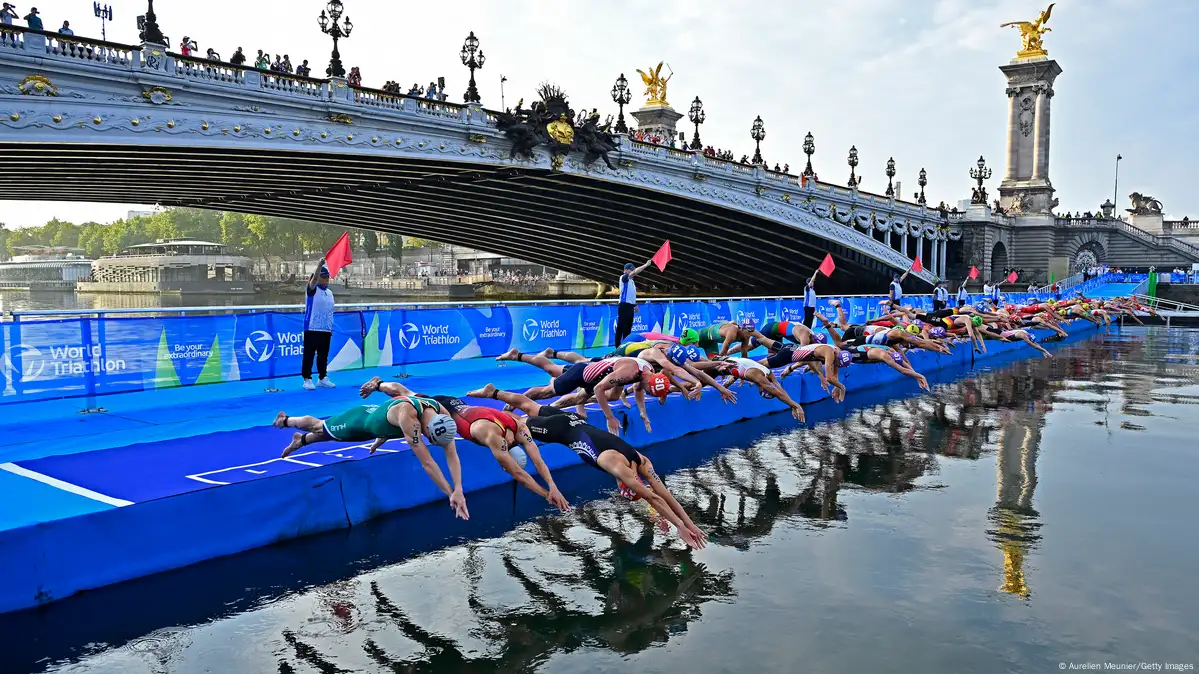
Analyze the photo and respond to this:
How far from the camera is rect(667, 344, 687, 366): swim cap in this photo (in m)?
13.6

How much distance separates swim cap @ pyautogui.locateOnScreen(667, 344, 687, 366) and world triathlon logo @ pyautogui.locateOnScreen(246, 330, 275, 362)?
7.61m

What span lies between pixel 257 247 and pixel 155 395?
131 metres

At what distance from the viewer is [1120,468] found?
12797 millimetres

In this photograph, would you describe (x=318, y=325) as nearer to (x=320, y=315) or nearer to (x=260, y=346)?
(x=320, y=315)

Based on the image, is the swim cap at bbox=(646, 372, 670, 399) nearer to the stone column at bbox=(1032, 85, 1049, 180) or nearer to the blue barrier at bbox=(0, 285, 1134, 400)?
the blue barrier at bbox=(0, 285, 1134, 400)

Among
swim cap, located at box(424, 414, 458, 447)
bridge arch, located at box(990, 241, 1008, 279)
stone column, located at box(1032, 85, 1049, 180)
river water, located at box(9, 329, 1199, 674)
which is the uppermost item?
stone column, located at box(1032, 85, 1049, 180)

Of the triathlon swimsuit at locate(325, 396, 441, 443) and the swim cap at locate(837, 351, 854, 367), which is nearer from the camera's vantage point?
the triathlon swimsuit at locate(325, 396, 441, 443)

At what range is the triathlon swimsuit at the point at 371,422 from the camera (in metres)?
8.58

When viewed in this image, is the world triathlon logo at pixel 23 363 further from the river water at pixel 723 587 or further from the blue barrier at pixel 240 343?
the river water at pixel 723 587

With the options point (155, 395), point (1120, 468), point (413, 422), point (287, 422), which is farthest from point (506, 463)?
point (1120, 468)

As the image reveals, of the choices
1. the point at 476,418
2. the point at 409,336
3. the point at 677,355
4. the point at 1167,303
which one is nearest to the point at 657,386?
the point at 677,355

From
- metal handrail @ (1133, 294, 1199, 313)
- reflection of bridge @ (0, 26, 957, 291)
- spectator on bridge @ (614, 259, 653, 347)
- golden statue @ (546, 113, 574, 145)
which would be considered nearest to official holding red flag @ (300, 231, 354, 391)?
spectator on bridge @ (614, 259, 653, 347)

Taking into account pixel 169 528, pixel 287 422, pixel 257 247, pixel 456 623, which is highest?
pixel 257 247

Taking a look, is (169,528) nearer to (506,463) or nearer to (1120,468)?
(506,463)
